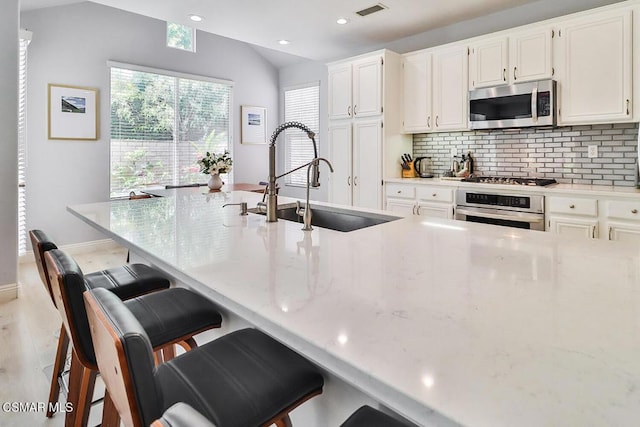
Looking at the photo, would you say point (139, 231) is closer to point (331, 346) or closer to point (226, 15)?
point (331, 346)

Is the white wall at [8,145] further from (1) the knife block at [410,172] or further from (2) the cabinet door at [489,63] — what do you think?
(2) the cabinet door at [489,63]

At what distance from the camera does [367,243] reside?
1.41 metres

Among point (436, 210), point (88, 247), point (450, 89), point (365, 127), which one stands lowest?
point (88, 247)

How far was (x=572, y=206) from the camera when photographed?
312 centimetres

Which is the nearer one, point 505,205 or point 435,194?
point 505,205

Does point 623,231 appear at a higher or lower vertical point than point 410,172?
lower

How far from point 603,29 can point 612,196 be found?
1410 mm

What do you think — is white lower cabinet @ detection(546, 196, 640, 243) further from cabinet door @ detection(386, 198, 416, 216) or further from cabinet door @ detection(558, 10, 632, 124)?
cabinet door @ detection(386, 198, 416, 216)

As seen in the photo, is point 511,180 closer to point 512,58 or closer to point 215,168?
point 512,58

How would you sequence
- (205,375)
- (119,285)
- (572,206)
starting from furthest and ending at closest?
(572,206) → (119,285) → (205,375)

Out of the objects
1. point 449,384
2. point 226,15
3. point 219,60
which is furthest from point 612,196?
point 219,60

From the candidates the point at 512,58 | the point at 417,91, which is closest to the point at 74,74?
the point at 417,91

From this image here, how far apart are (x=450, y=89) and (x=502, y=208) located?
57.3 inches

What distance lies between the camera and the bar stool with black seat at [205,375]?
2.32 ft
